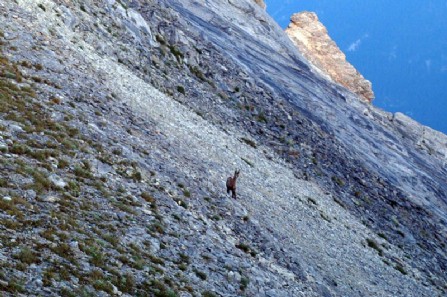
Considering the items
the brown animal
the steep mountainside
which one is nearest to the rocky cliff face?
the steep mountainside

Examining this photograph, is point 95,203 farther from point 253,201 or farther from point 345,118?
point 345,118

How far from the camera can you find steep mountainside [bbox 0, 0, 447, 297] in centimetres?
1688

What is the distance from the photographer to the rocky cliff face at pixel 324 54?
330ft

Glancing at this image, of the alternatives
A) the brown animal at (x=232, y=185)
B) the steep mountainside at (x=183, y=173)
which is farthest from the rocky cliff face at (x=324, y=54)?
the brown animal at (x=232, y=185)

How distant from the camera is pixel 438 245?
1843 inches

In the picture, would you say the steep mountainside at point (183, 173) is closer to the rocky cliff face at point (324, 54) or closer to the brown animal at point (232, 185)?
the brown animal at point (232, 185)

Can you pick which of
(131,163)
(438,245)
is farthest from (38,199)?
(438,245)

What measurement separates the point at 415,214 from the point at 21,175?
137 ft

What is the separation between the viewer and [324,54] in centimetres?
10481

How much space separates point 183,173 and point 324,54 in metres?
83.5

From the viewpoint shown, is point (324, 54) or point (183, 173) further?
point (324, 54)

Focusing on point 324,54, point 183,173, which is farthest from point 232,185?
point 324,54

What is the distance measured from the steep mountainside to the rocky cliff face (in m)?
36.8

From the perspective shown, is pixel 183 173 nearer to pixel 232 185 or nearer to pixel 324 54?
pixel 232 185
